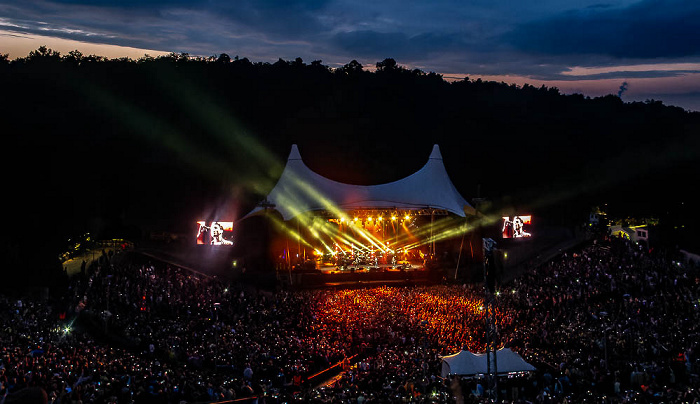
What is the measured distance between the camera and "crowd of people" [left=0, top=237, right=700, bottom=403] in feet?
28.9

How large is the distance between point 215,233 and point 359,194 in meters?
5.73

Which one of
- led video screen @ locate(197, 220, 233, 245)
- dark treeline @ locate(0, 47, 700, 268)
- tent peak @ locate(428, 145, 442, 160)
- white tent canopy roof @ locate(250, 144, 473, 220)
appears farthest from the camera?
dark treeline @ locate(0, 47, 700, 268)

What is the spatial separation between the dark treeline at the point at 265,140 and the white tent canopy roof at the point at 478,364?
16036mm

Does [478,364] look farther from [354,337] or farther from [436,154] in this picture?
[436,154]

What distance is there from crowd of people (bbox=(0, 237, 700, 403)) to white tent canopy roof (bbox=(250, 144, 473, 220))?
3.47 meters

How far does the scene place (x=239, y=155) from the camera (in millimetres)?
31781

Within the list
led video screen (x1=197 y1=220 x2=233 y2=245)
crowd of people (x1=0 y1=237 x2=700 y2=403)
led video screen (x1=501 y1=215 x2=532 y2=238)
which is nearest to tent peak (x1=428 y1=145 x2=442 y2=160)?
led video screen (x1=501 y1=215 x2=532 y2=238)

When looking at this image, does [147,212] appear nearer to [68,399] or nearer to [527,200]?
[68,399]

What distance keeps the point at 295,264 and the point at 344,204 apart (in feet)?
9.78

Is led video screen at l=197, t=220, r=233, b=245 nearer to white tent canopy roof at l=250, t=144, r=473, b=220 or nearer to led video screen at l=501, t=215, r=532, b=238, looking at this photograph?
white tent canopy roof at l=250, t=144, r=473, b=220

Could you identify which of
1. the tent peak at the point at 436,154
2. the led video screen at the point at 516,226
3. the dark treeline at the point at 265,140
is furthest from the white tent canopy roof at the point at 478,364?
the dark treeline at the point at 265,140

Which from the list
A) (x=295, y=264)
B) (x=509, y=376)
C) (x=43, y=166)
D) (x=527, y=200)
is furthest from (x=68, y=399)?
(x=527, y=200)

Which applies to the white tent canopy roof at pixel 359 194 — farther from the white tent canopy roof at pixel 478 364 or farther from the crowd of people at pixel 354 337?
the white tent canopy roof at pixel 478 364

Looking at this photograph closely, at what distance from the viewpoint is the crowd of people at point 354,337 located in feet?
28.9
